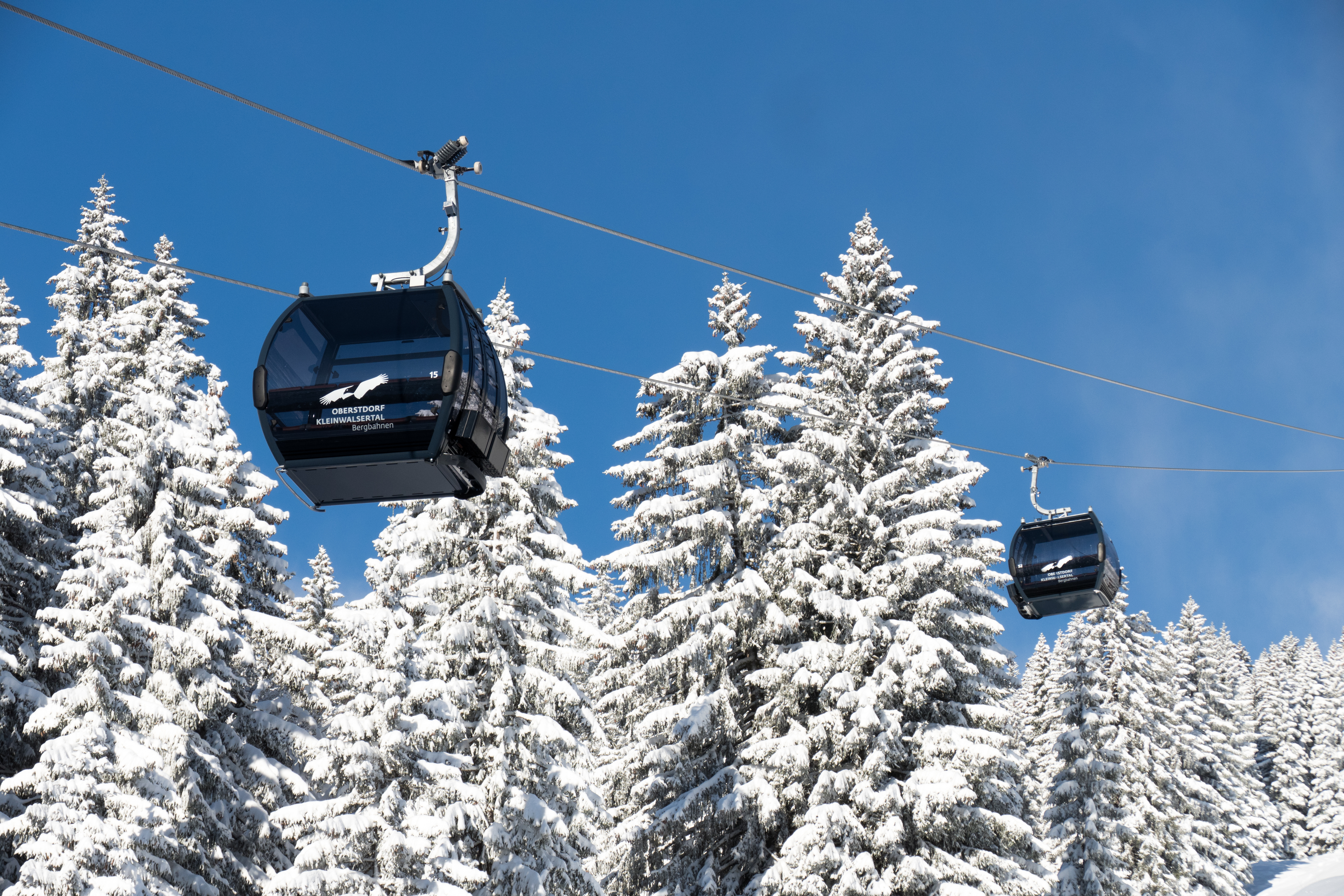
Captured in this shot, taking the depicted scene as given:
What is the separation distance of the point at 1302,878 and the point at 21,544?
57.1 metres

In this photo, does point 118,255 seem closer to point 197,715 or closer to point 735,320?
point 197,715

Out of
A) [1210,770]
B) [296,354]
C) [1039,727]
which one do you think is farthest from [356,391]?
[1210,770]

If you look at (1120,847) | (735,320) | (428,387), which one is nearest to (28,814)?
(428,387)

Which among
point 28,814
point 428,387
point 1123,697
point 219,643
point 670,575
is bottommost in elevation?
point 28,814

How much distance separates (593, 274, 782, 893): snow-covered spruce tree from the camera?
20328mm

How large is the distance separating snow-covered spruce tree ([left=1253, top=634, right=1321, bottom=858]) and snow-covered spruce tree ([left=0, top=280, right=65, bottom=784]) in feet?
260

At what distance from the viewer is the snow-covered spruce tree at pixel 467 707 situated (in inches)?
717

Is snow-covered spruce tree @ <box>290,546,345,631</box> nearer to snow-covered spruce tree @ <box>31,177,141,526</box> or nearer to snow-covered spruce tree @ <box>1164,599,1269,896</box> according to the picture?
snow-covered spruce tree @ <box>31,177,141,526</box>

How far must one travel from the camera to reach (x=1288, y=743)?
8094cm

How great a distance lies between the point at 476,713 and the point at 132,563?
692 centimetres

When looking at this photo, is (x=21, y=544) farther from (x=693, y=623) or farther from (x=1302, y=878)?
(x=1302, y=878)

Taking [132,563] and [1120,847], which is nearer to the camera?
[132,563]

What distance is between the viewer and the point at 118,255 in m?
10.1

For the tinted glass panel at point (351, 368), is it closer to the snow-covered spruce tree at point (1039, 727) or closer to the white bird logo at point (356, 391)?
the white bird logo at point (356, 391)
